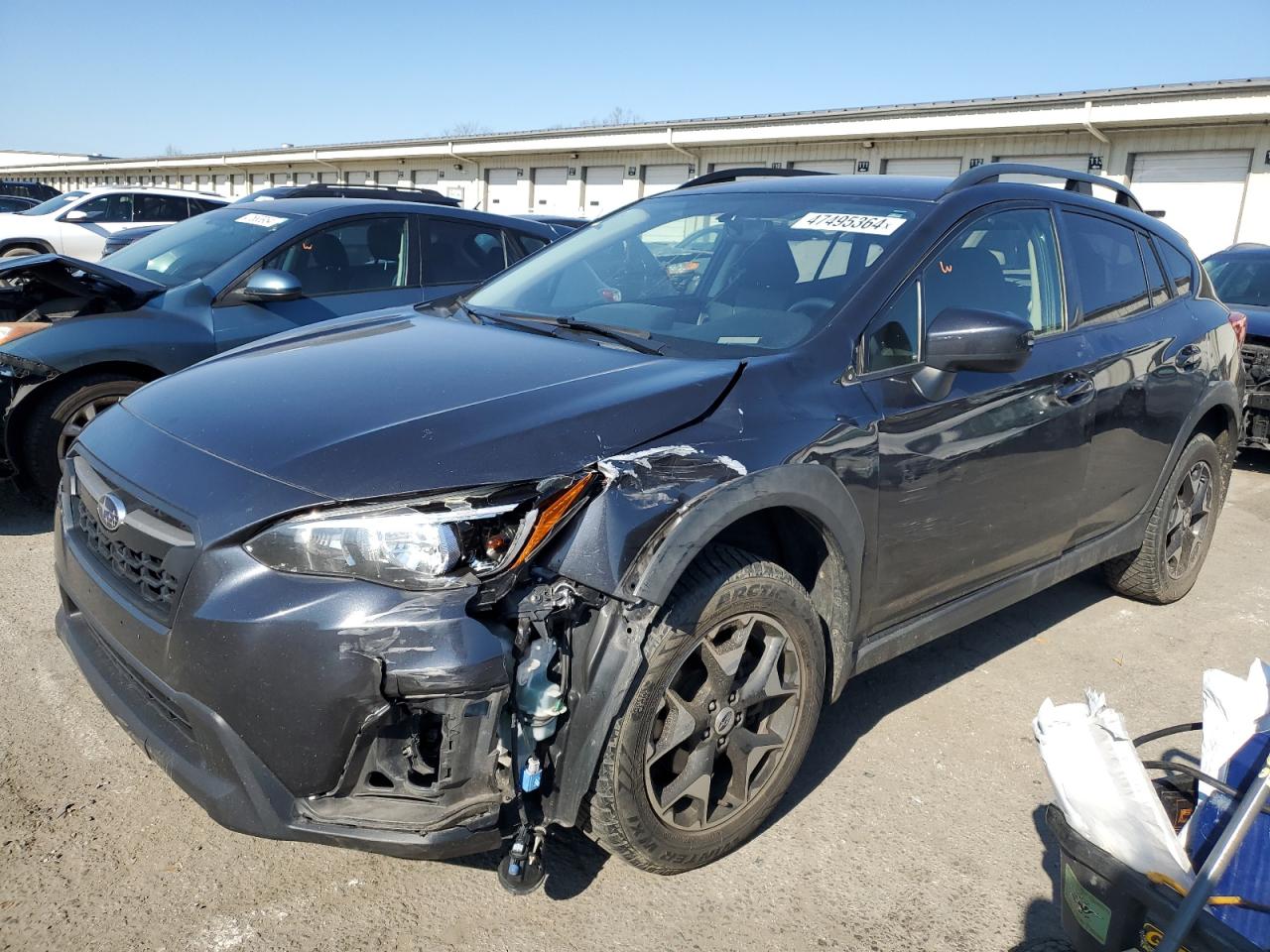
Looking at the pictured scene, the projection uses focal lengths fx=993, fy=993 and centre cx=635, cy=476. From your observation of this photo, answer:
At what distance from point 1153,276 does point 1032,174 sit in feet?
2.84

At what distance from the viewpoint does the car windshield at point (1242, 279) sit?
328 inches

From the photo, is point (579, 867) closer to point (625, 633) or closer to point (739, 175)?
point (625, 633)

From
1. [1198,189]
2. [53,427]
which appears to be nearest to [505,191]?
[1198,189]

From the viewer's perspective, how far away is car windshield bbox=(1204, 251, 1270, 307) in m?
8.33

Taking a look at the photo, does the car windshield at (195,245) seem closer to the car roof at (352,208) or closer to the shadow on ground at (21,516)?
the car roof at (352,208)

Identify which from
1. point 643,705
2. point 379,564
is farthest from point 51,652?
point 643,705

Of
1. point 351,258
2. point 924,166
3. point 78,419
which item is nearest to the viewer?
point 78,419

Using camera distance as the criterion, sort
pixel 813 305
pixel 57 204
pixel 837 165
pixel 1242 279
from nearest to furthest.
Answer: pixel 813 305 → pixel 1242 279 → pixel 57 204 → pixel 837 165

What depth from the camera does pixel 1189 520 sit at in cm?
465

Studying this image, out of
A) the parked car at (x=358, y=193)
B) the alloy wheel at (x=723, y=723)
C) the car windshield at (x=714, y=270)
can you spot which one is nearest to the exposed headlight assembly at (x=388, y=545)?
the alloy wheel at (x=723, y=723)

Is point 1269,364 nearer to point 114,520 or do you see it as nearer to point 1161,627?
point 1161,627

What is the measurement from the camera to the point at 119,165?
165 feet

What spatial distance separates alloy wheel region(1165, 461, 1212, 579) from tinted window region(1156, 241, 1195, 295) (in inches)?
32.0

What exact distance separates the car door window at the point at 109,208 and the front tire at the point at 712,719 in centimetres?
1530
